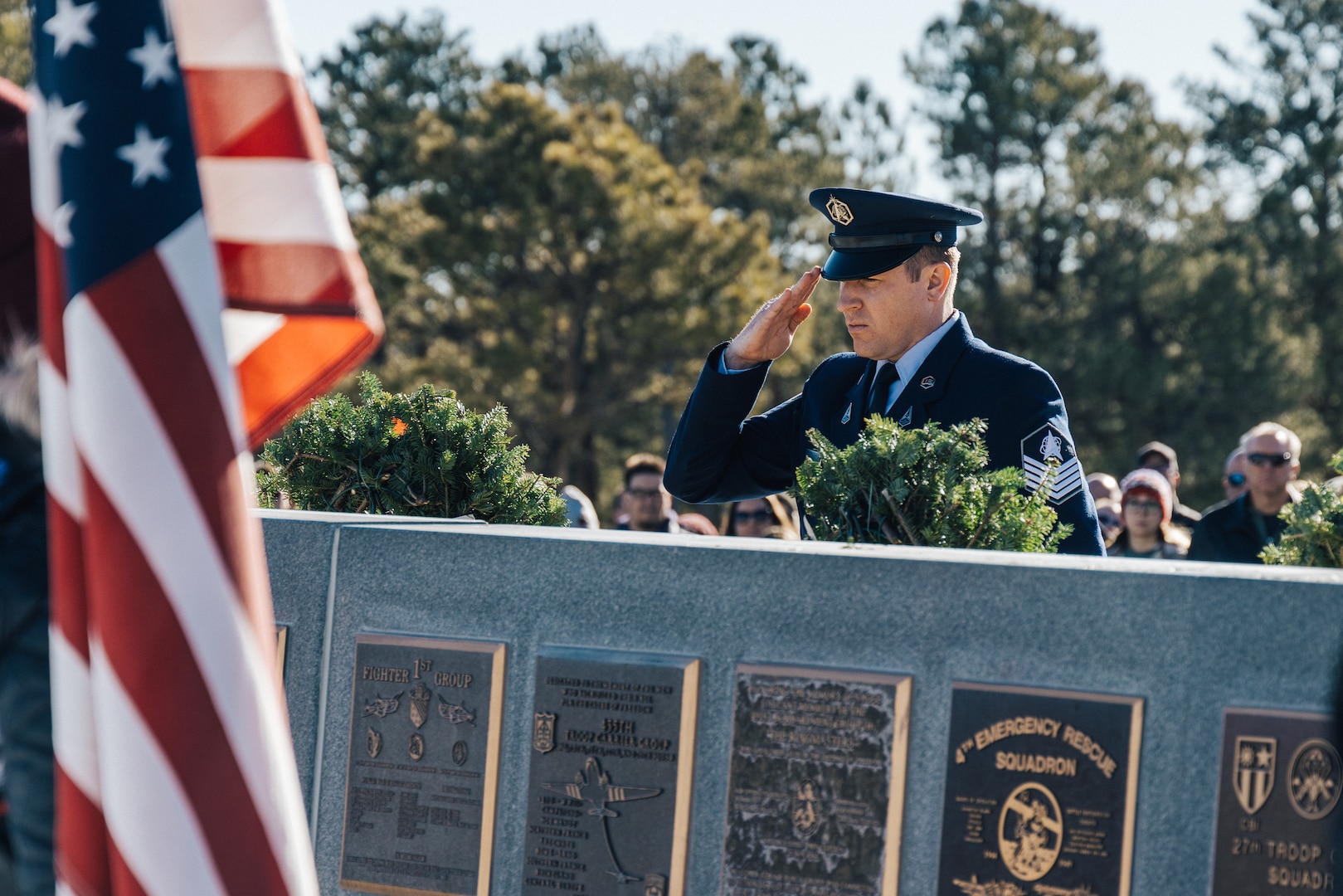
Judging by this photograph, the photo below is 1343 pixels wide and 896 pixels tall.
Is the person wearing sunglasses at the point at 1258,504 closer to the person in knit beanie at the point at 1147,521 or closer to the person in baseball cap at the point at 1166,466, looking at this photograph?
the person in knit beanie at the point at 1147,521

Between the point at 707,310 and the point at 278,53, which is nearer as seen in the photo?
the point at 278,53

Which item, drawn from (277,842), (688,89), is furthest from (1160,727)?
(688,89)

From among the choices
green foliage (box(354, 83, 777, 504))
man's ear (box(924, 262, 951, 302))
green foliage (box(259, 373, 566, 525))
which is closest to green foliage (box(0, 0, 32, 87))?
green foliage (box(354, 83, 777, 504))

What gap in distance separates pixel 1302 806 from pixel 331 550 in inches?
80.5

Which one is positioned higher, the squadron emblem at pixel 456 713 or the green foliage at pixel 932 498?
the green foliage at pixel 932 498

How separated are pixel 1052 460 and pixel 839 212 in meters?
0.86

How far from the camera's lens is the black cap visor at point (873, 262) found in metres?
3.62

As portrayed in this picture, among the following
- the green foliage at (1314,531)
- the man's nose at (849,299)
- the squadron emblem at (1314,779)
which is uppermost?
the man's nose at (849,299)

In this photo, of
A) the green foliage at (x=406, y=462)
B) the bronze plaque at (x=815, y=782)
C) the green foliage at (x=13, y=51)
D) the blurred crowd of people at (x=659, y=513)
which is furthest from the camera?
the green foliage at (x=13, y=51)

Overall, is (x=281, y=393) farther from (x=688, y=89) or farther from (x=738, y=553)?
(x=688, y=89)

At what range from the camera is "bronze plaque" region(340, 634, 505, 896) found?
3102mm

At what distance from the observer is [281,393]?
93.6 inches

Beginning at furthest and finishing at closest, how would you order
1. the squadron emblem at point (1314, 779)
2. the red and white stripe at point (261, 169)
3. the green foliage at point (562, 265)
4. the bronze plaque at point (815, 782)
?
the green foliage at point (562, 265) < the bronze plaque at point (815, 782) < the squadron emblem at point (1314, 779) < the red and white stripe at point (261, 169)

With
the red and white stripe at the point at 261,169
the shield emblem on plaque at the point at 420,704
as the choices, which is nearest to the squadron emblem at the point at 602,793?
the shield emblem on plaque at the point at 420,704
